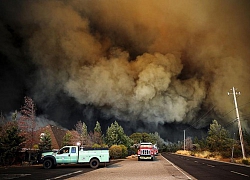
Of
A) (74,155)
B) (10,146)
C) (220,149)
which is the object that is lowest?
(220,149)

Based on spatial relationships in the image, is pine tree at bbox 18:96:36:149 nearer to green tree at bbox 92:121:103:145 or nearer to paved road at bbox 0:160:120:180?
paved road at bbox 0:160:120:180

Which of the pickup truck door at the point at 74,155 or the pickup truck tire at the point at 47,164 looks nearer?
the pickup truck tire at the point at 47,164

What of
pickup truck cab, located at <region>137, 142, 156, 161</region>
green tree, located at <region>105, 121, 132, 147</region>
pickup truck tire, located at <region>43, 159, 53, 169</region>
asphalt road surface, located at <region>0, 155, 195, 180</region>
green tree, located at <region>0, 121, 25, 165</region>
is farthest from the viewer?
green tree, located at <region>105, 121, 132, 147</region>

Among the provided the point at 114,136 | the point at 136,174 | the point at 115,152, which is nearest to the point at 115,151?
the point at 115,152

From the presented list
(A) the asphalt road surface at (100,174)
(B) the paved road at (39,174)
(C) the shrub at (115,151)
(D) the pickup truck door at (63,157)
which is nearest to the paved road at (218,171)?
(A) the asphalt road surface at (100,174)

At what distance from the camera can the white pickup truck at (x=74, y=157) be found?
20984mm

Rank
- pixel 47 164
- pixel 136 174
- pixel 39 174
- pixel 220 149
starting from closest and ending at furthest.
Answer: pixel 136 174
pixel 39 174
pixel 47 164
pixel 220 149

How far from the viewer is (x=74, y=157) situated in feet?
69.8

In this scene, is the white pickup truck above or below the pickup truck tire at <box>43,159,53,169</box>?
above

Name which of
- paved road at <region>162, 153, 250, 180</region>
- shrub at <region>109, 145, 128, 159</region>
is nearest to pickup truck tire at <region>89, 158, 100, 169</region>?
paved road at <region>162, 153, 250, 180</region>

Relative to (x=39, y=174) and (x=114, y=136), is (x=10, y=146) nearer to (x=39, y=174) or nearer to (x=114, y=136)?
(x=39, y=174)

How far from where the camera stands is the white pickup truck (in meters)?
21.0

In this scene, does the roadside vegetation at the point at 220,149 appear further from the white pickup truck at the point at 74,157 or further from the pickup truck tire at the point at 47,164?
the pickup truck tire at the point at 47,164

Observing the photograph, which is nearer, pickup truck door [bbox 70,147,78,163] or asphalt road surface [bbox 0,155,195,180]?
asphalt road surface [bbox 0,155,195,180]
